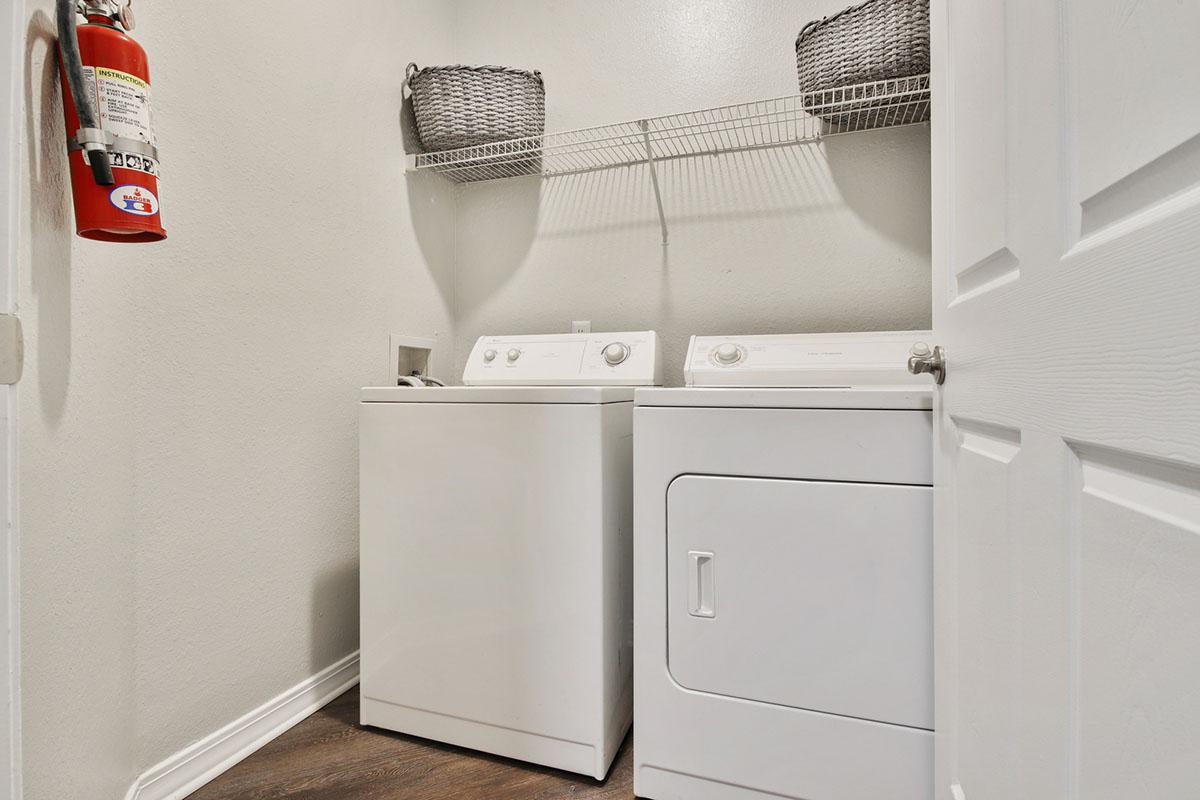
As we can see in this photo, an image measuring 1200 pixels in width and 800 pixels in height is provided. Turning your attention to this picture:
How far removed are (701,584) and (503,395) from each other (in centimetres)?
59

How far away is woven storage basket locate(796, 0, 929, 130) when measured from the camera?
1.41m

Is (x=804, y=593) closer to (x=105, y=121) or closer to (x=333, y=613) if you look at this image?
(x=333, y=613)

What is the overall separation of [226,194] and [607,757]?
151cm

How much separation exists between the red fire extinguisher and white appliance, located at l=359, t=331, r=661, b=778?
0.65m

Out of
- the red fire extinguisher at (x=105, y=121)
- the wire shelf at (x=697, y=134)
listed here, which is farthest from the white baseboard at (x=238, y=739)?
the wire shelf at (x=697, y=134)

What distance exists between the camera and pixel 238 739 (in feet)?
4.38

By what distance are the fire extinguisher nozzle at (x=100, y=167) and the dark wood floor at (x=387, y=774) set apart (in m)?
1.20

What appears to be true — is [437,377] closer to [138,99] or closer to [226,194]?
[226,194]

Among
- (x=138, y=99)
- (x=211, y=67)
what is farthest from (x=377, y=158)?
(x=138, y=99)

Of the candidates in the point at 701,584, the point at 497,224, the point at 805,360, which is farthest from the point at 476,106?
the point at 701,584

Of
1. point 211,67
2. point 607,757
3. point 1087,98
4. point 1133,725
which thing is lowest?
point 607,757

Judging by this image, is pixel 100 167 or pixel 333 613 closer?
pixel 100 167

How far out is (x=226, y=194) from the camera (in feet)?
4.31

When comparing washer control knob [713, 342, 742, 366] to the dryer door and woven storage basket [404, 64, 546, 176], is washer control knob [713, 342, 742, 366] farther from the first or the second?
woven storage basket [404, 64, 546, 176]
